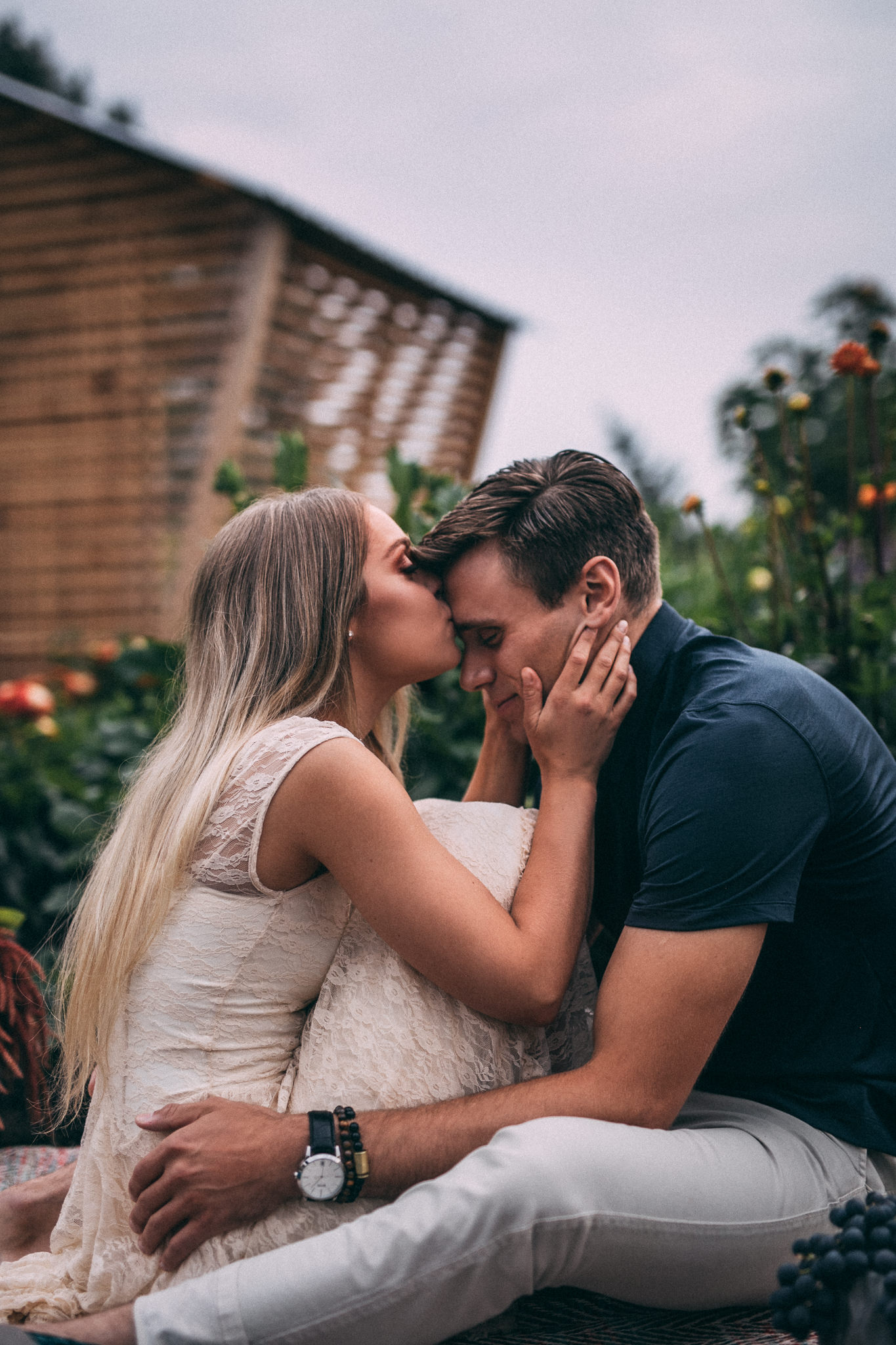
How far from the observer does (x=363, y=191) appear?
509cm

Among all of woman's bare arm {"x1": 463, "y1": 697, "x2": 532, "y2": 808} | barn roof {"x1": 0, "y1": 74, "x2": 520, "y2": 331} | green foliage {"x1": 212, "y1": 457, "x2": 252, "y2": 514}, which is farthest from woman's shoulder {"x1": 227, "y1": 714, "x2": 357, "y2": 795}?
barn roof {"x1": 0, "y1": 74, "x2": 520, "y2": 331}

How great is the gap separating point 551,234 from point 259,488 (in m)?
1.95

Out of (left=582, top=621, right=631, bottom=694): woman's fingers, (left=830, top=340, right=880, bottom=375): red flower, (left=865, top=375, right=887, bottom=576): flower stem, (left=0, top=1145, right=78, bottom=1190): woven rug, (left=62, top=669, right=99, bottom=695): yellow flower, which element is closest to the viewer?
(left=582, top=621, right=631, bottom=694): woman's fingers

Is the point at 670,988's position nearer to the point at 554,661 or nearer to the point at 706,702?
the point at 706,702

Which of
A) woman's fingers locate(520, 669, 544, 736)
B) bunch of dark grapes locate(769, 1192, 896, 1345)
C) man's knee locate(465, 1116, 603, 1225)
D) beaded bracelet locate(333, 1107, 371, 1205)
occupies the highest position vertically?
woman's fingers locate(520, 669, 544, 736)

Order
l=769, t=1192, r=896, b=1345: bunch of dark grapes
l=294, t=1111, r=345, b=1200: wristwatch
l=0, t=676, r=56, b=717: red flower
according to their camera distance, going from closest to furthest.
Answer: l=769, t=1192, r=896, b=1345: bunch of dark grapes
l=294, t=1111, r=345, b=1200: wristwatch
l=0, t=676, r=56, b=717: red flower

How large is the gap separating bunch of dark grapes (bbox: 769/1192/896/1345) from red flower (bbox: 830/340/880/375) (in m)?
2.03

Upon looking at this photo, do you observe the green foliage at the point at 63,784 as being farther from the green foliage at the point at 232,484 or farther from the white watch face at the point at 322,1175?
the white watch face at the point at 322,1175

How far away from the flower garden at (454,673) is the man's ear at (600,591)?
801 millimetres

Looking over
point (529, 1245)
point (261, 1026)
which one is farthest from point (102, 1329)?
point (529, 1245)

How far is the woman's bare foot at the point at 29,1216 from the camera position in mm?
1951

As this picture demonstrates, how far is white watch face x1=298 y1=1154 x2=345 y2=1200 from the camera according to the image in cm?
152

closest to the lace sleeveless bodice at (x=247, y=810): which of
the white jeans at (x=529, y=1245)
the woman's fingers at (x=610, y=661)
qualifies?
the woman's fingers at (x=610, y=661)

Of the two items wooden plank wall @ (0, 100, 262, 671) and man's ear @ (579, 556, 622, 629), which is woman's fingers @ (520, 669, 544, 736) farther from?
wooden plank wall @ (0, 100, 262, 671)
